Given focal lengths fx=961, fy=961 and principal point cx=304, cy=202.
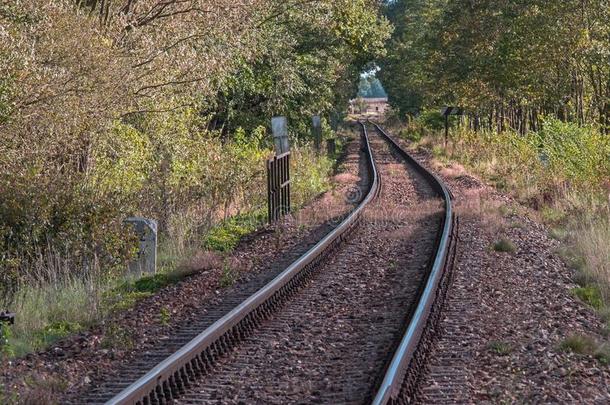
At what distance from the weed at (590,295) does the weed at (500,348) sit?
270 centimetres

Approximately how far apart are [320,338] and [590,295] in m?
3.82

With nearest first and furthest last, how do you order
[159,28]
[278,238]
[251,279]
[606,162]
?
1. [251,279]
2. [278,238]
3. [159,28]
4. [606,162]

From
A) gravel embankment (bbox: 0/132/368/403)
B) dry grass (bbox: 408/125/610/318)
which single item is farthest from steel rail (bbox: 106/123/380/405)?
dry grass (bbox: 408/125/610/318)

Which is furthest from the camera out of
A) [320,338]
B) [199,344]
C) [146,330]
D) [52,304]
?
[52,304]

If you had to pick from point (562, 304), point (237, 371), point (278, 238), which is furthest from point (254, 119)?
point (237, 371)

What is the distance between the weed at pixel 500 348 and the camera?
8.16 meters

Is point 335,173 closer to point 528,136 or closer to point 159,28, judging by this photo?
point 528,136

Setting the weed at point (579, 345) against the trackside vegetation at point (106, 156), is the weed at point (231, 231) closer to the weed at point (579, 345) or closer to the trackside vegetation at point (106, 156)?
the trackside vegetation at point (106, 156)

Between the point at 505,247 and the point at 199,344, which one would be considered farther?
the point at 505,247

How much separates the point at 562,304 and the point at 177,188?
32.4ft

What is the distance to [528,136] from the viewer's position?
102ft

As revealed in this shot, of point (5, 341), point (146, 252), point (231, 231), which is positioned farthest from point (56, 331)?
point (231, 231)

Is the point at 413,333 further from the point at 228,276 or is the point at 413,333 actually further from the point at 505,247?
Answer: the point at 505,247

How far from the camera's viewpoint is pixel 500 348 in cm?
823
